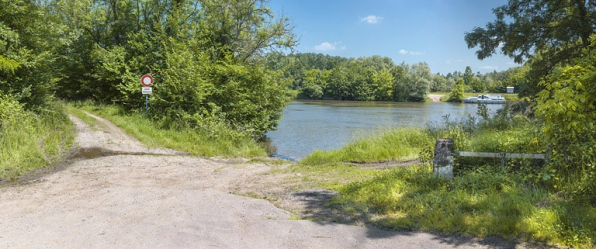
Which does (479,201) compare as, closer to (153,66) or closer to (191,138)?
(191,138)

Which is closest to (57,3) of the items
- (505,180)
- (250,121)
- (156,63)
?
(156,63)

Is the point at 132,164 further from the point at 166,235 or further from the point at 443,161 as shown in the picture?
the point at 443,161

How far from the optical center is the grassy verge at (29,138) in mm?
8625

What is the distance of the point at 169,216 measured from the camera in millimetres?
5113

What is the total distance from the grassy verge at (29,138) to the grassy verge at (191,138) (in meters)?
2.35

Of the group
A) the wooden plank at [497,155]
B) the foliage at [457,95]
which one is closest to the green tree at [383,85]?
the foliage at [457,95]

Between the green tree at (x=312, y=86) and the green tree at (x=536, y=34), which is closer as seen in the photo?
the green tree at (x=536, y=34)

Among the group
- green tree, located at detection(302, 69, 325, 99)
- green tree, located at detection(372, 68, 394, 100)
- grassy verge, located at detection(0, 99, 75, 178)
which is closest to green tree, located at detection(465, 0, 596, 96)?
grassy verge, located at detection(0, 99, 75, 178)

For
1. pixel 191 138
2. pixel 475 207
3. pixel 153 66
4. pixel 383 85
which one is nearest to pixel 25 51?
pixel 191 138

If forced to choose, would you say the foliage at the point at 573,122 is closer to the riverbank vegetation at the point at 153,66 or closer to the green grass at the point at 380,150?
the green grass at the point at 380,150

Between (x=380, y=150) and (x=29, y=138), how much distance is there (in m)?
9.78

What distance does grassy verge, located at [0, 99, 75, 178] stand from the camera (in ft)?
28.3

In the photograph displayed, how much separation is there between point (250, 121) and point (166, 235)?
1381 centimetres

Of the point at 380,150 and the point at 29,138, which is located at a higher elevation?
the point at 29,138
